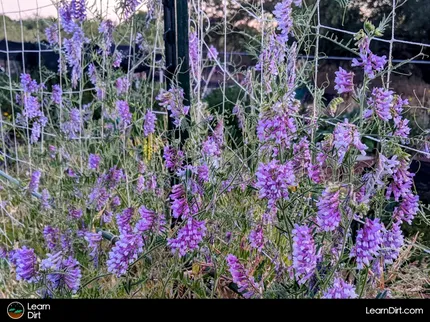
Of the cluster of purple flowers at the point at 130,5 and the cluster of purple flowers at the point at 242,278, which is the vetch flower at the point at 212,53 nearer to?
the cluster of purple flowers at the point at 130,5

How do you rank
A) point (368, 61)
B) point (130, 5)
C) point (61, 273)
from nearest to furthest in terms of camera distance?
point (368, 61)
point (61, 273)
point (130, 5)

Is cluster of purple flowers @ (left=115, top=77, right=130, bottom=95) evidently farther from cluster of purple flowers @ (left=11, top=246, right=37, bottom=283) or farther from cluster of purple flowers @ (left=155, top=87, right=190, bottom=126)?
cluster of purple flowers @ (left=11, top=246, right=37, bottom=283)

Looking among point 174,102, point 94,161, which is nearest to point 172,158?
point 174,102

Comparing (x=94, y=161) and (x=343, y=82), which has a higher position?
(x=343, y=82)

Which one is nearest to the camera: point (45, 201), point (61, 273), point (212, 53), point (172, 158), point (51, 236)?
point (61, 273)
